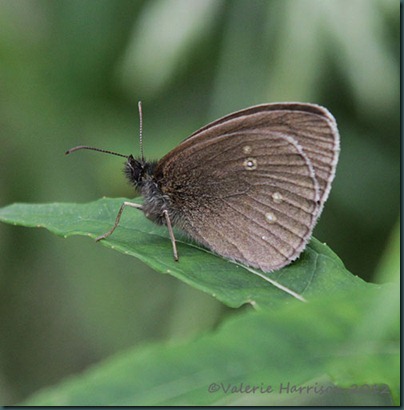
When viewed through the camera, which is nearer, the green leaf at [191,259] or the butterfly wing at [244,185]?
the green leaf at [191,259]

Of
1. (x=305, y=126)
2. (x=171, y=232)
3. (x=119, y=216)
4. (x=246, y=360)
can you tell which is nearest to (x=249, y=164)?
(x=305, y=126)

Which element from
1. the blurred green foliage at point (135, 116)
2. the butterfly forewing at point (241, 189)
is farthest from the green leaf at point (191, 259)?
the blurred green foliage at point (135, 116)

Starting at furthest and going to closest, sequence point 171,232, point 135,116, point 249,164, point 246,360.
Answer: point 135,116
point 249,164
point 171,232
point 246,360

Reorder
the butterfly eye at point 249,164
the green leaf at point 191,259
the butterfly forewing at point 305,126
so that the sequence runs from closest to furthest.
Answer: the green leaf at point 191,259 → the butterfly forewing at point 305,126 → the butterfly eye at point 249,164

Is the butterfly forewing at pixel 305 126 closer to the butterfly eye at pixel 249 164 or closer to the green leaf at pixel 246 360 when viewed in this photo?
the butterfly eye at pixel 249 164

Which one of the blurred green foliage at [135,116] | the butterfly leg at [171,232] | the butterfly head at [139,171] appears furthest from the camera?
the blurred green foliage at [135,116]

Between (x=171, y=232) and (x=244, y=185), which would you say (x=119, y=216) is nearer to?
(x=171, y=232)

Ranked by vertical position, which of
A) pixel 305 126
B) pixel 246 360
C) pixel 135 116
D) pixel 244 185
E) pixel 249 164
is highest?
pixel 246 360

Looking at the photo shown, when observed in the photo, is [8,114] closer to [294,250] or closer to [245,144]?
[245,144]
